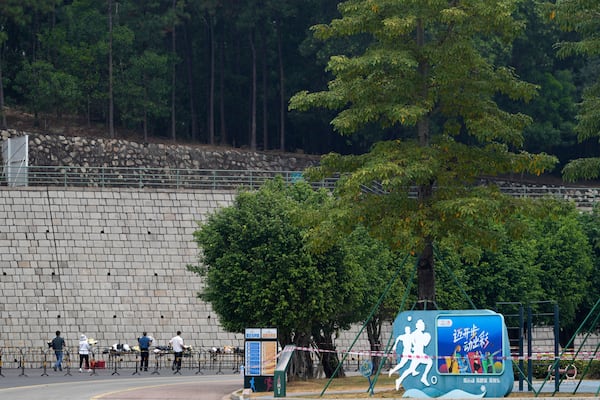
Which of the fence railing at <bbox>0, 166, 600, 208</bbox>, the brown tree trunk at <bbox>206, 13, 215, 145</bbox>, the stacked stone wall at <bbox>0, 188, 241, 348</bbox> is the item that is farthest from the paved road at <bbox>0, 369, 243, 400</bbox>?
the brown tree trunk at <bbox>206, 13, 215, 145</bbox>

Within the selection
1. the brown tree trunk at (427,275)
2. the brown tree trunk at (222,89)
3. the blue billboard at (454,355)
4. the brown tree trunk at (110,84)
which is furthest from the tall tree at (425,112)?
the brown tree trunk at (222,89)

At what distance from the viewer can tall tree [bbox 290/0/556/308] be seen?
27469mm

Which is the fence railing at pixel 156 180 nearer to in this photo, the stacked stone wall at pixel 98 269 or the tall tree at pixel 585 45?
the stacked stone wall at pixel 98 269

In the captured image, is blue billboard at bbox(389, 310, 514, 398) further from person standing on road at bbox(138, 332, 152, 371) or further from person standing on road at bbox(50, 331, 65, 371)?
person standing on road at bbox(50, 331, 65, 371)

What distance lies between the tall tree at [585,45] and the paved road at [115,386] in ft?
34.3

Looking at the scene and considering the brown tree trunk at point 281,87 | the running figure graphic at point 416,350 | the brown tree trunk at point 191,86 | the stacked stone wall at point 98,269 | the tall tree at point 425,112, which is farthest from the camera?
the brown tree trunk at point 191,86

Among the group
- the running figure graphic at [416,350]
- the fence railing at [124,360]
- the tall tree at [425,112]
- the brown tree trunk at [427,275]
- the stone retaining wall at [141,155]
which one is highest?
the stone retaining wall at [141,155]

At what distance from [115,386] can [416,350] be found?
11.2 metres

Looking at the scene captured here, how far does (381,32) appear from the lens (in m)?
28.5

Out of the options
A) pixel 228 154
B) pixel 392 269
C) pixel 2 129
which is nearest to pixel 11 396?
pixel 392 269

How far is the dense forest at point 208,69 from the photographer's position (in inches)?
2625

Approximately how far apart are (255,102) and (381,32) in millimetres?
43303

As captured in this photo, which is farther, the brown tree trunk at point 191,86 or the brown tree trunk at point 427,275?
the brown tree trunk at point 191,86

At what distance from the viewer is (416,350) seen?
25688 mm
